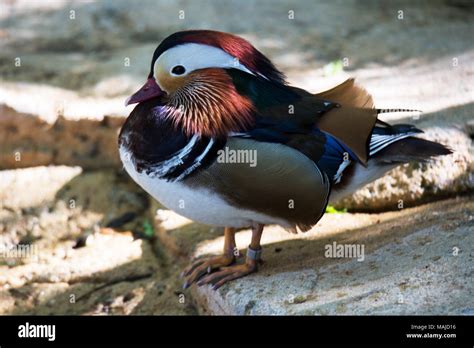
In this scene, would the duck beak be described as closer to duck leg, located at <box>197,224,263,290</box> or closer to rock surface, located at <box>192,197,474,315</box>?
duck leg, located at <box>197,224,263,290</box>

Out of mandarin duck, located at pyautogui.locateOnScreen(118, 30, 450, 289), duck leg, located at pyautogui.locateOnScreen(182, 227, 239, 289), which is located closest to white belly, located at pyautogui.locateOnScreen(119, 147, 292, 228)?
mandarin duck, located at pyautogui.locateOnScreen(118, 30, 450, 289)

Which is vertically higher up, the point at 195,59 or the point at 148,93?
the point at 195,59

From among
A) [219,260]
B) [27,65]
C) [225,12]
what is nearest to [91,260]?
[219,260]

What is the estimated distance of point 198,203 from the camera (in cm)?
340

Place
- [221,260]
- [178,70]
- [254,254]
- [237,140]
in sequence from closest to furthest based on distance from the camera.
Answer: [237,140] → [178,70] → [254,254] → [221,260]

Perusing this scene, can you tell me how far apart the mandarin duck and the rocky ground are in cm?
41

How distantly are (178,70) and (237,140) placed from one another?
1.37ft

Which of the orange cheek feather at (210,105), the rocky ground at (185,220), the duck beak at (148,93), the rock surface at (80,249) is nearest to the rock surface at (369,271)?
the rocky ground at (185,220)

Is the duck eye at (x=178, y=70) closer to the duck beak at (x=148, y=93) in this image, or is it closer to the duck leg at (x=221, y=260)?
the duck beak at (x=148, y=93)

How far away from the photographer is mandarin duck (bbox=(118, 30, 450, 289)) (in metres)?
3.36

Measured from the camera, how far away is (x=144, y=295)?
420 cm

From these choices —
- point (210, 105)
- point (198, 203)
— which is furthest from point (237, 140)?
point (198, 203)

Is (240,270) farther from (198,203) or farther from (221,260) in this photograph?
(198,203)

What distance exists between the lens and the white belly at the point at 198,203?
11.1ft
